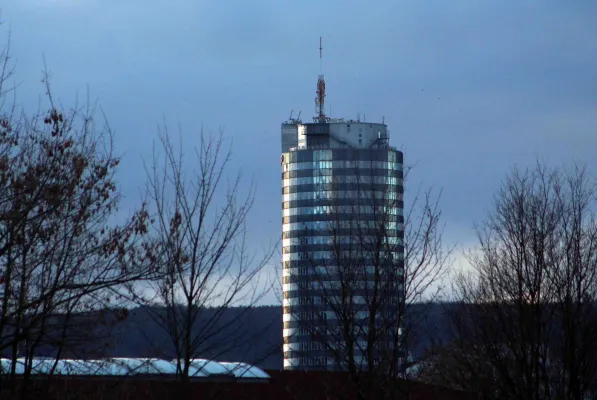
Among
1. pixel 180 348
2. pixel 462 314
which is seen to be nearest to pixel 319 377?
pixel 462 314

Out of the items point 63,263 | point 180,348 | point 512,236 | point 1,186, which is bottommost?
point 180,348

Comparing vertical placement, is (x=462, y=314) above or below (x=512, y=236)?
below

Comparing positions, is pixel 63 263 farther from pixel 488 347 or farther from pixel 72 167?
pixel 488 347

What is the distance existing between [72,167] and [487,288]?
12.4 meters

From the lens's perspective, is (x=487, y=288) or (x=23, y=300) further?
(x=487, y=288)

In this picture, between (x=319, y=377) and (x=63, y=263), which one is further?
(x=319, y=377)

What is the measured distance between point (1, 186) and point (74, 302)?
2.19m

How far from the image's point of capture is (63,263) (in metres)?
15.7

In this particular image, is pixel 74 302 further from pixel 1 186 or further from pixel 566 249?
pixel 566 249

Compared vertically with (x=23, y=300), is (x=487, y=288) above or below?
above

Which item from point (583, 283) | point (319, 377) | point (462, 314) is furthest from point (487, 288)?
point (319, 377)

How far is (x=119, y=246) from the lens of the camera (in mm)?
16094

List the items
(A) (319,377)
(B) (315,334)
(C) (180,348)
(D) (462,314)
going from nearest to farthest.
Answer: (C) (180,348) < (B) (315,334) < (D) (462,314) < (A) (319,377)

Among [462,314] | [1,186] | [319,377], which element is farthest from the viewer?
[319,377]
